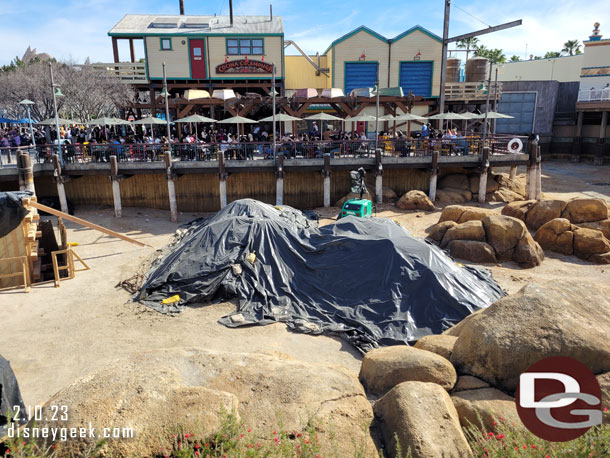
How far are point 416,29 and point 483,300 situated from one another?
1068 inches

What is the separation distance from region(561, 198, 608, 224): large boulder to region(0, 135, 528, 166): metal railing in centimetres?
788

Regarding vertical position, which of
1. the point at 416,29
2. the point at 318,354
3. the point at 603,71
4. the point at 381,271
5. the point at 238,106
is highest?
the point at 416,29

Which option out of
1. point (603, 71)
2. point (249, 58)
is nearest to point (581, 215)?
point (249, 58)

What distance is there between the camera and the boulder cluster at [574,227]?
695 inches

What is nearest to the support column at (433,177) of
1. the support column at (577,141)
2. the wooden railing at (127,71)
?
the wooden railing at (127,71)

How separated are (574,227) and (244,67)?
79.6ft

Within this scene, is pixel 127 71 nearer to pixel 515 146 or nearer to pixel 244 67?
pixel 244 67

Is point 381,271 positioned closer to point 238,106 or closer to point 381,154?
point 381,154

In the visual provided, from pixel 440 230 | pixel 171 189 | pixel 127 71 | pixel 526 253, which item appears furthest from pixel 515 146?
pixel 127 71

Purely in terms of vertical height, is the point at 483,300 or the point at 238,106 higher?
the point at 238,106

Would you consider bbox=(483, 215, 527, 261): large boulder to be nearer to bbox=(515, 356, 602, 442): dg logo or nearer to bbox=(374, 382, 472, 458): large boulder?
bbox=(515, 356, 602, 442): dg logo

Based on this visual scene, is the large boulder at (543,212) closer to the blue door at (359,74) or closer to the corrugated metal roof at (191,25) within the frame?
the blue door at (359,74)

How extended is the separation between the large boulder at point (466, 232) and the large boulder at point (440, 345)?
1094 centimetres

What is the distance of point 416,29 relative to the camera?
33.2 m
